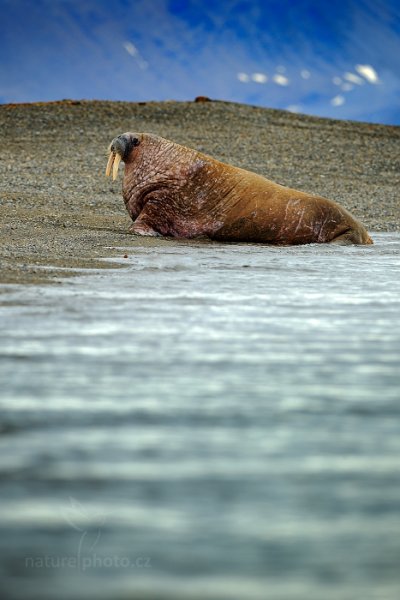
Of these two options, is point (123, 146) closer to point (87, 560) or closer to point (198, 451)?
point (198, 451)

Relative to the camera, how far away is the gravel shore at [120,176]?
49.4 ft

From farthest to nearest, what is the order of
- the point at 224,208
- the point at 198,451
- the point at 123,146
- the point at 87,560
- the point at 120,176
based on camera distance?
the point at 120,176
the point at 123,146
the point at 224,208
the point at 198,451
the point at 87,560

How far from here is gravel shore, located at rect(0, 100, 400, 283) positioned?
593 inches

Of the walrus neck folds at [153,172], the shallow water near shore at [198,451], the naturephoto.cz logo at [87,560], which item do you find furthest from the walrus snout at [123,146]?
the naturephoto.cz logo at [87,560]

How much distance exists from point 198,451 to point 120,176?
22.0 meters

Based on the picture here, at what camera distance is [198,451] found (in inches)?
112

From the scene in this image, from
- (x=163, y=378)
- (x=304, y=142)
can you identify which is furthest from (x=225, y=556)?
(x=304, y=142)

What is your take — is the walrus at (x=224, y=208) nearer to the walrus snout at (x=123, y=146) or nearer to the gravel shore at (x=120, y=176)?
the walrus snout at (x=123, y=146)

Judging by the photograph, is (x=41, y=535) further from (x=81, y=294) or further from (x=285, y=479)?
(x=81, y=294)

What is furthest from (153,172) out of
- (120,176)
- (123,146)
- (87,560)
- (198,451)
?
(87,560)

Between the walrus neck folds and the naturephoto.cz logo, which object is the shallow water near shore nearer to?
the naturephoto.cz logo

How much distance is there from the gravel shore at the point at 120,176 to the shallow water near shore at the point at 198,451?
5.66m

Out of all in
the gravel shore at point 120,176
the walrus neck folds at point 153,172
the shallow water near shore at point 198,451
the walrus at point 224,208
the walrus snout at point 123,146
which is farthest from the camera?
the gravel shore at point 120,176

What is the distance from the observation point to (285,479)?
257cm
